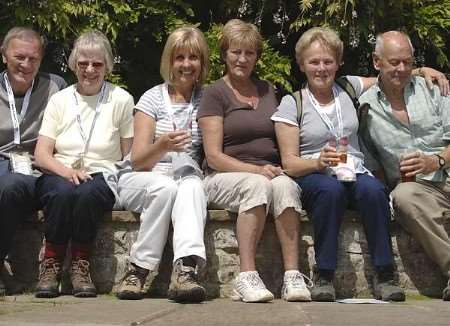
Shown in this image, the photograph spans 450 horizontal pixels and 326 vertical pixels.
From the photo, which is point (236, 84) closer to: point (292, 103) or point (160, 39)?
point (292, 103)

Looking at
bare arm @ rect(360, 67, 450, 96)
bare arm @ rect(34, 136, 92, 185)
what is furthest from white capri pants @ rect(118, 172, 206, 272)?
bare arm @ rect(360, 67, 450, 96)

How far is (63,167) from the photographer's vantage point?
227 inches

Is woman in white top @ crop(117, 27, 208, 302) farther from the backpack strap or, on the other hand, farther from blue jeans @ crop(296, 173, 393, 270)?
the backpack strap

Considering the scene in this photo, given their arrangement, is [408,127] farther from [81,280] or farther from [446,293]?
[81,280]

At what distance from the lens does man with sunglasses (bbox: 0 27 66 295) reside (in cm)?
593

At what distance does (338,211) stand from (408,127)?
2.66 ft

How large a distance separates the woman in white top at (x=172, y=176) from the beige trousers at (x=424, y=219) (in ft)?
3.91

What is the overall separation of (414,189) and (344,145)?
49cm

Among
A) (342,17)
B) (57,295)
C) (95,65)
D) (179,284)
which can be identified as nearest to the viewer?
(179,284)

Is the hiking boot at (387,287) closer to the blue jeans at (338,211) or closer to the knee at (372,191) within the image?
the blue jeans at (338,211)

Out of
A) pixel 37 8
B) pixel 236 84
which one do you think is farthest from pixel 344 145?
pixel 37 8

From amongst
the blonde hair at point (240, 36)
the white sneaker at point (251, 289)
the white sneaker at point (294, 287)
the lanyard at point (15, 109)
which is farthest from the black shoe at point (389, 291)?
the lanyard at point (15, 109)

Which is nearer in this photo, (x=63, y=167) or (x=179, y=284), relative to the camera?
(x=179, y=284)

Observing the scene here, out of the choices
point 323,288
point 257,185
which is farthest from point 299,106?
point 323,288
